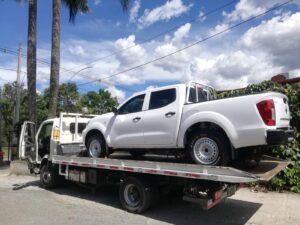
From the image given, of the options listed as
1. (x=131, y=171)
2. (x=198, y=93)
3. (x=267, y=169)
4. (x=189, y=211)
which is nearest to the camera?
(x=267, y=169)

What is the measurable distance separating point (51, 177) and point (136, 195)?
12.3ft

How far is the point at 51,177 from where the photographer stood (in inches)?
424

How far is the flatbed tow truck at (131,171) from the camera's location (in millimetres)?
6629

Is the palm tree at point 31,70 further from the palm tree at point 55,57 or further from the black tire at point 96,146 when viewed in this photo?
the black tire at point 96,146

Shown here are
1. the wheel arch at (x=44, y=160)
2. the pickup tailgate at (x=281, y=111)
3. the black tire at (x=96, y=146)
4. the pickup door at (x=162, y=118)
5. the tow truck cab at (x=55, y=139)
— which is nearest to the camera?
the pickup tailgate at (x=281, y=111)

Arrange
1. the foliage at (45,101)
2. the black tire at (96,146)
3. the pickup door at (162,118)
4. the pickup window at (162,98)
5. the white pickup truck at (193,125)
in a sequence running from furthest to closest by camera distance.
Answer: the foliage at (45,101) < the black tire at (96,146) < the pickup window at (162,98) < the pickup door at (162,118) < the white pickup truck at (193,125)

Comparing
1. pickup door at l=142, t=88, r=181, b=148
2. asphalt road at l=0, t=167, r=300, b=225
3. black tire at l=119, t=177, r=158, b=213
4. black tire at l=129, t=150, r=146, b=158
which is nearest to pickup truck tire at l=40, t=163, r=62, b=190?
asphalt road at l=0, t=167, r=300, b=225

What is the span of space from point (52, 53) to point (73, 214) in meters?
9.48

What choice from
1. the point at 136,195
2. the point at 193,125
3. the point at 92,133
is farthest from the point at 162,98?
the point at 92,133

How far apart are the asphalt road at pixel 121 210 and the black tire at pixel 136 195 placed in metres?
0.19

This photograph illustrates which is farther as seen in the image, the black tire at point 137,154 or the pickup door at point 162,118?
the black tire at point 137,154

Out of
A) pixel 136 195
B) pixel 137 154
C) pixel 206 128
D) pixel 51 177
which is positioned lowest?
pixel 136 195

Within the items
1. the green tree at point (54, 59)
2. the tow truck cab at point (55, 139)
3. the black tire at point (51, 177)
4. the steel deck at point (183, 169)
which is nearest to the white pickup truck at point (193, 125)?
Result: the steel deck at point (183, 169)

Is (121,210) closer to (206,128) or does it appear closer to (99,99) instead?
(206,128)
